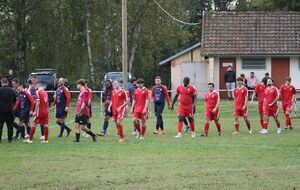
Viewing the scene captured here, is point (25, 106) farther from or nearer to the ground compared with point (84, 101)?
Answer: nearer to the ground

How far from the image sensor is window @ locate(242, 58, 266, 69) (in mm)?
46000

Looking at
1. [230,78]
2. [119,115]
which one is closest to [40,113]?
[119,115]

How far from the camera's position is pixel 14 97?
75.7ft

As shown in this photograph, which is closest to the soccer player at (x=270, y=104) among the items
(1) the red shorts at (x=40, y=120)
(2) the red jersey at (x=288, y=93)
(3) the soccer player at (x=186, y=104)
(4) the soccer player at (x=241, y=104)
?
(4) the soccer player at (x=241, y=104)

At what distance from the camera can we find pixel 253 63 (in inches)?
1815

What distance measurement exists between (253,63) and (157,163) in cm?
3015

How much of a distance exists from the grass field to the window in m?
21.4

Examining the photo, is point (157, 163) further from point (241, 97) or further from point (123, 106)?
point (241, 97)

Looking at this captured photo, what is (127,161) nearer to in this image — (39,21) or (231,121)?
(231,121)

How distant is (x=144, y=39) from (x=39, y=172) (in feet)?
155

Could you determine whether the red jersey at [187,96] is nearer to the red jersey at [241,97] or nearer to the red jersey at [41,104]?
the red jersey at [241,97]

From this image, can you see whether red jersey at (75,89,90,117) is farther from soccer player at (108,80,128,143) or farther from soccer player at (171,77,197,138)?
soccer player at (171,77,197,138)

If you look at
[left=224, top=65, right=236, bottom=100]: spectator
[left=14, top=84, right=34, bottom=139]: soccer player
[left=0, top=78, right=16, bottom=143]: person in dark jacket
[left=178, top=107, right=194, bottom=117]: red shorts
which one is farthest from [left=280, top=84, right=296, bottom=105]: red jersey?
[left=224, top=65, right=236, bottom=100]: spectator

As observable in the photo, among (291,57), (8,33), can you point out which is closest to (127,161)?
(291,57)
